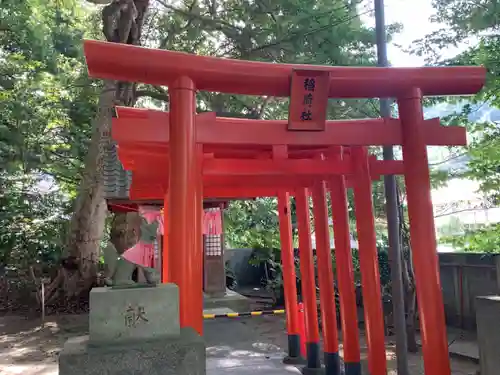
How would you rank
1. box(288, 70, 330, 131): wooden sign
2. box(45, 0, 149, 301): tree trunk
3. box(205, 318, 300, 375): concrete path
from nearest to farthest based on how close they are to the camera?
box(288, 70, 330, 131): wooden sign, box(205, 318, 300, 375): concrete path, box(45, 0, 149, 301): tree trunk

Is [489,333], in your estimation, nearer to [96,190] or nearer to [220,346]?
[220,346]

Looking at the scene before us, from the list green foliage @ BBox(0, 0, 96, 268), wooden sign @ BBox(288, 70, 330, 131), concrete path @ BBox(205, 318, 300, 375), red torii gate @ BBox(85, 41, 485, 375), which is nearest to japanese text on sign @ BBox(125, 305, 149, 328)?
red torii gate @ BBox(85, 41, 485, 375)

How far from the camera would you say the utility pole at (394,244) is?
19.8ft

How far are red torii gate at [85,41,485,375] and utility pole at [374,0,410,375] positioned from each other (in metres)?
0.45

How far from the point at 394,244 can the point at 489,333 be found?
6.60 ft

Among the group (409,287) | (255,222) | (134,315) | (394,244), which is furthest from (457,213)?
(134,315)

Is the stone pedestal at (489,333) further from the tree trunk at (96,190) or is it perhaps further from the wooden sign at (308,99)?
the tree trunk at (96,190)

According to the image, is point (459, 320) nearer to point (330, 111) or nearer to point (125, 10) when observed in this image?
point (330, 111)

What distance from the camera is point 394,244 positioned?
6.28m

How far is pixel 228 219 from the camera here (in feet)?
69.1

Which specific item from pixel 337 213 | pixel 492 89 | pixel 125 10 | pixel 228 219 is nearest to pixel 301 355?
pixel 337 213

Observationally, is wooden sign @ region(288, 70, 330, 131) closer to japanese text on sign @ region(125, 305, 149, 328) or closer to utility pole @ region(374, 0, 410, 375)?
utility pole @ region(374, 0, 410, 375)

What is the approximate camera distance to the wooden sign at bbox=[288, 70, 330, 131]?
4648 millimetres

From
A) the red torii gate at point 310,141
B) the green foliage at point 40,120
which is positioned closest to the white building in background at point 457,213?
the red torii gate at point 310,141
